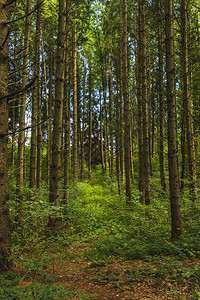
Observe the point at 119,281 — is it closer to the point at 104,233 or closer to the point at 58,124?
the point at 104,233

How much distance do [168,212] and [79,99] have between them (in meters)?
17.9

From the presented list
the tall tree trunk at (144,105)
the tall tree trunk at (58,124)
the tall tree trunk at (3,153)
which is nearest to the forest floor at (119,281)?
the tall tree trunk at (3,153)

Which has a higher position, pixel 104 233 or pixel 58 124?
pixel 58 124

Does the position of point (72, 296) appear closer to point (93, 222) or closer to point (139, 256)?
point (139, 256)

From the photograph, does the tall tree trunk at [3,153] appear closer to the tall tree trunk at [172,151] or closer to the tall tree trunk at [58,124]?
the tall tree trunk at [58,124]

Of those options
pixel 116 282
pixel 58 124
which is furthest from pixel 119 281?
pixel 58 124

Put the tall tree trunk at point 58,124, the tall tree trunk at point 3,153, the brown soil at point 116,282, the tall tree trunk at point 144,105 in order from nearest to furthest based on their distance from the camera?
the tall tree trunk at point 3,153
the brown soil at point 116,282
the tall tree trunk at point 58,124
the tall tree trunk at point 144,105

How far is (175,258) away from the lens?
4.38 m

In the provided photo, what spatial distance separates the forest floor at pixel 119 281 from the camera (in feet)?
11.1

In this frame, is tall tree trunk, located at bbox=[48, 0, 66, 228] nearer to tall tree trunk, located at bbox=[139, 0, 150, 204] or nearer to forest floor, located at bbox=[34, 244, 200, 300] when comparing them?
forest floor, located at bbox=[34, 244, 200, 300]

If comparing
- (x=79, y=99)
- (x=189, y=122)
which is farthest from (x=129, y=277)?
(x=79, y=99)

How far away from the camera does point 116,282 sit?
12.8 ft

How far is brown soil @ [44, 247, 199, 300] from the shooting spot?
3387 millimetres

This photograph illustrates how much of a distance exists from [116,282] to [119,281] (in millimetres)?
60
